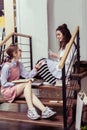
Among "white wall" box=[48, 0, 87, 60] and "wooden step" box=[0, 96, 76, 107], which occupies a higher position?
"white wall" box=[48, 0, 87, 60]

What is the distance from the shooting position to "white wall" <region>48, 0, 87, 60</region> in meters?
4.50

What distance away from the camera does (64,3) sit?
456 cm

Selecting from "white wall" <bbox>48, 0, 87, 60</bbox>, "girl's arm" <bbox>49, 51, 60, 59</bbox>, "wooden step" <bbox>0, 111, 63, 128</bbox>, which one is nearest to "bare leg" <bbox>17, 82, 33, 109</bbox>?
"wooden step" <bbox>0, 111, 63, 128</bbox>

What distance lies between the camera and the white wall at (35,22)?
4547mm

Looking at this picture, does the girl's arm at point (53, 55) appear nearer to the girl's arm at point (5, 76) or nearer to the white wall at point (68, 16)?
the white wall at point (68, 16)

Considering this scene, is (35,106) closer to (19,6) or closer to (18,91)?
(18,91)

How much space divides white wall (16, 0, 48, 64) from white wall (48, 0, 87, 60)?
0.42ft

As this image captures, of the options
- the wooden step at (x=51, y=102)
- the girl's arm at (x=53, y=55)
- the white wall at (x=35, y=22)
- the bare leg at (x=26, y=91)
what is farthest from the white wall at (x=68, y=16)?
the bare leg at (x=26, y=91)

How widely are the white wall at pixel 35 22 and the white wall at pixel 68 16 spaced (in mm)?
128

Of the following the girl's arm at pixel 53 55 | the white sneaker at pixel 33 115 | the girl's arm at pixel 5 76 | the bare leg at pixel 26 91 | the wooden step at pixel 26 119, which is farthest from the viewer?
the girl's arm at pixel 53 55

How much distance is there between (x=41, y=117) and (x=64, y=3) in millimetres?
2031

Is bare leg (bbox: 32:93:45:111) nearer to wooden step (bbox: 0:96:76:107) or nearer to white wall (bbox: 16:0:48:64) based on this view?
wooden step (bbox: 0:96:76:107)

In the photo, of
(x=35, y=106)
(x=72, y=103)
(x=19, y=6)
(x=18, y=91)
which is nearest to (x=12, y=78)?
(x=18, y=91)

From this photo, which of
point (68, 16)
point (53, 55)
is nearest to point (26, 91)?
point (53, 55)
